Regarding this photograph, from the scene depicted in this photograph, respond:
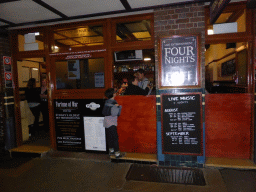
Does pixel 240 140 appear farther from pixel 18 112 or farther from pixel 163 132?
pixel 18 112

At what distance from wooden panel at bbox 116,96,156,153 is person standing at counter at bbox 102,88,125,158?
28 cm

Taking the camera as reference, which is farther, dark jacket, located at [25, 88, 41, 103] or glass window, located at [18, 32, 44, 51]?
dark jacket, located at [25, 88, 41, 103]

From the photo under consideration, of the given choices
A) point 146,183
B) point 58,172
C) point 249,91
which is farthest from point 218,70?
point 58,172

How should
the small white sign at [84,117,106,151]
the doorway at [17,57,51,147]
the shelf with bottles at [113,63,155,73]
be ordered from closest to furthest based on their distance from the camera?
the small white sign at [84,117,106,151]
the doorway at [17,57,51,147]
the shelf with bottles at [113,63,155,73]

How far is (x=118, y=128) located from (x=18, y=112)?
10.3ft

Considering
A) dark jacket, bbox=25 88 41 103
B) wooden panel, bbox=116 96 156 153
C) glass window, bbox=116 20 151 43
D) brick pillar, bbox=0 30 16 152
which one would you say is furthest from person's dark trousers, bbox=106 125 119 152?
dark jacket, bbox=25 88 41 103

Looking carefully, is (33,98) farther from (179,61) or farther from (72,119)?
(179,61)

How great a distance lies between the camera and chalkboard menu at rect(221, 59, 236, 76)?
6555 millimetres

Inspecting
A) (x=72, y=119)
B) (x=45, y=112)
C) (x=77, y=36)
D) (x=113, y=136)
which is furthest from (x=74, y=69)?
(x=45, y=112)

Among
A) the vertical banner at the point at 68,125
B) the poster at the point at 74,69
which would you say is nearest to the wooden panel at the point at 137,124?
the vertical banner at the point at 68,125

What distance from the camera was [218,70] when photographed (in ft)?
29.6

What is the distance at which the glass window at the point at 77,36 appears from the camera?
16.5ft

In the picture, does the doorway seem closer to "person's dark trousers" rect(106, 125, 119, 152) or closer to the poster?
the poster

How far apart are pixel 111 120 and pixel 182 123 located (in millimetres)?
1570
